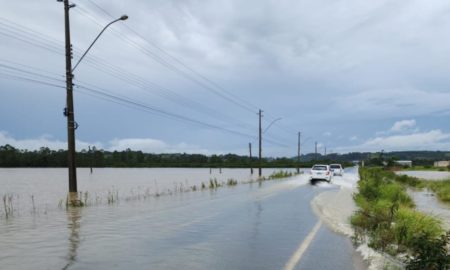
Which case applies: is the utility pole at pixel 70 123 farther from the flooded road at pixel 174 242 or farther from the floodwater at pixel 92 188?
the flooded road at pixel 174 242

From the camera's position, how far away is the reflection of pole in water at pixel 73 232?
9867 millimetres

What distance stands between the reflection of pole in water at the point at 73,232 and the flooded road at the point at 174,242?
0.7 inches

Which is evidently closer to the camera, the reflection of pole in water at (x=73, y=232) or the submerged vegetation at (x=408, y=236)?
the submerged vegetation at (x=408, y=236)

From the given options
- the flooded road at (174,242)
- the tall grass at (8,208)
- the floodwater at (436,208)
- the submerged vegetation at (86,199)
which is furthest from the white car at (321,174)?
the flooded road at (174,242)

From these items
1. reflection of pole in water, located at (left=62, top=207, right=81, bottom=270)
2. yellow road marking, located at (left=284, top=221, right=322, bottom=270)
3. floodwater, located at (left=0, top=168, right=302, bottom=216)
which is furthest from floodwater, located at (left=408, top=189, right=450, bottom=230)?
floodwater, located at (left=0, top=168, right=302, bottom=216)

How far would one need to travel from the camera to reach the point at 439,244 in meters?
7.48

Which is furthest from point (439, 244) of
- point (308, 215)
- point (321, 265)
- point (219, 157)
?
point (219, 157)

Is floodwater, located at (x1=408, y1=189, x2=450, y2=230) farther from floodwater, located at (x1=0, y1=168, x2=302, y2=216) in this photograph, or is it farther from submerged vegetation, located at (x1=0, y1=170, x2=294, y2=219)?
floodwater, located at (x1=0, y1=168, x2=302, y2=216)

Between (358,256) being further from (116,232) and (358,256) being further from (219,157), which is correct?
(219,157)

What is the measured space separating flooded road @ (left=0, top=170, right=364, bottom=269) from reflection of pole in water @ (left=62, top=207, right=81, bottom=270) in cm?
2

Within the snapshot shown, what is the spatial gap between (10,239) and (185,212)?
8043 millimetres

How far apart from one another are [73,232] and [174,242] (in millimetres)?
3382

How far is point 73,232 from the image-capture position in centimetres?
1398

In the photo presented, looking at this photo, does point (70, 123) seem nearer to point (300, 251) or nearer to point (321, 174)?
point (300, 251)
